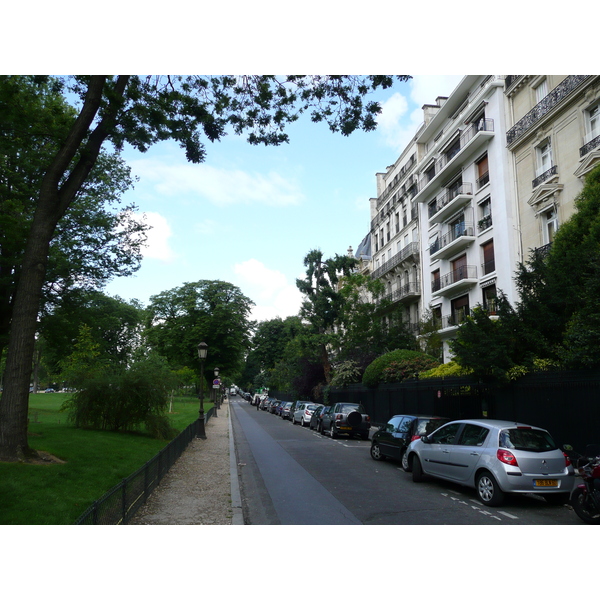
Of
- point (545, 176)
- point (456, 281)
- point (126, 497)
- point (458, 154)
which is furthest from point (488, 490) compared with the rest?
point (458, 154)

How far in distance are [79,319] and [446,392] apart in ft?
47.7

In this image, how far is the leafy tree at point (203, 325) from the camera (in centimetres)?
5219

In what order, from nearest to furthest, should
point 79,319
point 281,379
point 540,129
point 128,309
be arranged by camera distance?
point 79,319
point 540,129
point 281,379
point 128,309

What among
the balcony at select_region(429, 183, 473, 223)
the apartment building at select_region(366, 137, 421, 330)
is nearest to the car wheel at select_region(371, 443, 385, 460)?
the balcony at select_region(429, 183, 473, 223)

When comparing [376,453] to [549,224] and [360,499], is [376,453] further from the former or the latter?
[549,224]

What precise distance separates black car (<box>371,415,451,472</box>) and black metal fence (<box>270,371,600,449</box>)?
360 cm

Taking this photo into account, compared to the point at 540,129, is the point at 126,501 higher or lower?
lower

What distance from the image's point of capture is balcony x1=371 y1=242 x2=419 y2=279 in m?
41.4

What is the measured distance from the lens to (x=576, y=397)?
1369 cm

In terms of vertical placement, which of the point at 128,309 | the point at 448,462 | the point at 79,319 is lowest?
the point at 448,462

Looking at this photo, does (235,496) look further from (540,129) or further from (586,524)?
(540,129)

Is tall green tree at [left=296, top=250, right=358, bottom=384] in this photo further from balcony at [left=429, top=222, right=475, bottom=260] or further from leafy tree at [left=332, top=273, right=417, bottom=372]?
balcony at [left=429, top=222, right=475, bottom=260]

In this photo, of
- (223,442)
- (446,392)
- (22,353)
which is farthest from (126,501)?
(446,392)

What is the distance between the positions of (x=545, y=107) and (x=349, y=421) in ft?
56.6
